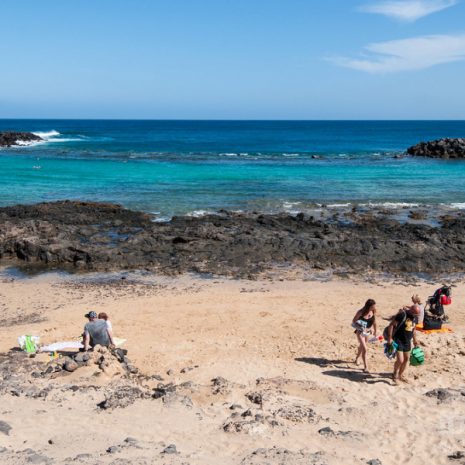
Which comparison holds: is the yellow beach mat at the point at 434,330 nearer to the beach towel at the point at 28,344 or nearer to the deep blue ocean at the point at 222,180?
the beach towel at the point at 28,344

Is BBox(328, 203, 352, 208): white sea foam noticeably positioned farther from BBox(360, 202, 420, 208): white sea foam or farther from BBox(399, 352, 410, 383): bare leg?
BBox(399, 352, 410, 383): bare leg

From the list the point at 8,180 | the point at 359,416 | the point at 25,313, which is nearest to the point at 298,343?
the point at 359,416

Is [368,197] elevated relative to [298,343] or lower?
elevated

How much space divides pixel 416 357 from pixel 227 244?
11.5 m

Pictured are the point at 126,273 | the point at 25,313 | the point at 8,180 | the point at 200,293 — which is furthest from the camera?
the point at 8,180

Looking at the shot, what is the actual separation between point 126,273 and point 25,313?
450cm

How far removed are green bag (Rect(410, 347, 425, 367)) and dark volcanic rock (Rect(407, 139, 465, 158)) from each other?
54.3 metres

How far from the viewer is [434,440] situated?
8516 mm

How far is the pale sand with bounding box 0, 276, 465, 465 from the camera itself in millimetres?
8180

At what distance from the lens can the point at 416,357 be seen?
1136cm

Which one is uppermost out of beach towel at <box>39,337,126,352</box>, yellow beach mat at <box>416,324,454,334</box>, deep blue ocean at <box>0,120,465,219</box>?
deep blue ocean at <box>0,120,465,219</box>

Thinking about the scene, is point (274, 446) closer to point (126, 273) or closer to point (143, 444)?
point (143, 444)

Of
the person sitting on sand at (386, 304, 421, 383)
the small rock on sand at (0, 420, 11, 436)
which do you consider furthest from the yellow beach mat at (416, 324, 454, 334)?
the small rock on sand at (0, 420, 11, 436)

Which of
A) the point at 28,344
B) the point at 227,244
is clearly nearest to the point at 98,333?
the point at 28,344
